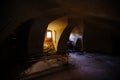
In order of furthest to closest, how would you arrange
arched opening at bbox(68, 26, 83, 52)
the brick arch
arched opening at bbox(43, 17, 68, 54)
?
arched opening at bbox(68, 26, 83, 52)
arched opening at bbox(43, 17, 68, 54)
the brick arch

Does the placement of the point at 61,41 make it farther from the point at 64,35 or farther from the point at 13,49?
the point at 13,49

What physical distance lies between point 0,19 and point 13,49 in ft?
13.7

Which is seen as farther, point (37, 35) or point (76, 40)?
point (76, 40)

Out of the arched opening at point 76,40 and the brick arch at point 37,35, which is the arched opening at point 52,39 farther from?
the arched opening at point 76,40

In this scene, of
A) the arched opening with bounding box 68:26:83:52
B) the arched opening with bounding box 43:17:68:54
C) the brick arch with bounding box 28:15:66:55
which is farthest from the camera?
the arched opening with bounding box 68:26:83:52

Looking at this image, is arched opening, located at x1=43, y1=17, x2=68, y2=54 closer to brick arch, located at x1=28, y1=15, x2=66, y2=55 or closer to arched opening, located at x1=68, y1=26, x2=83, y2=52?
brick arch, located at x1=28, y1=15, x2=66, y2=55

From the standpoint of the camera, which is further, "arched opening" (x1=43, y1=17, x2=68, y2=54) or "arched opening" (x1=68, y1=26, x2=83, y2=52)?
"arched opening" (x1=68, y1=26, x2=83, y2=52)

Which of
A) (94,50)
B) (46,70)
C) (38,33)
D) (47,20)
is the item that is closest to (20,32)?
(38,33)

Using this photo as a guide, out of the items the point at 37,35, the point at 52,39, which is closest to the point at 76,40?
the point at 52,39

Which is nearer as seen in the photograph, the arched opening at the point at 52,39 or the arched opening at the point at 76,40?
the arched opening at the point at 52,39

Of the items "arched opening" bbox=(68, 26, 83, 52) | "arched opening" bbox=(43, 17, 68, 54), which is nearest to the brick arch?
"arched opening" bbox=(43, 17, 68, 54)

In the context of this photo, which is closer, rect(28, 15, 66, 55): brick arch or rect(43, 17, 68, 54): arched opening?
rect(28, 15, 66, 55): brick arch

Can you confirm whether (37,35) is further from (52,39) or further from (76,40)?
(76,40)

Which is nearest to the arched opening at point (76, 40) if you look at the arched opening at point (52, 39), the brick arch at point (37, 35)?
the arched opening at point (52, 39)
